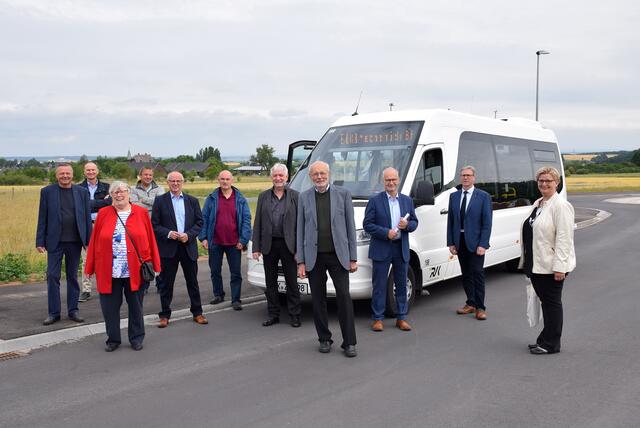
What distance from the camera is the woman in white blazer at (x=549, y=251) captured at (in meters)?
6.38

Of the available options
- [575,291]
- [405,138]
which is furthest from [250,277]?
[575,291]

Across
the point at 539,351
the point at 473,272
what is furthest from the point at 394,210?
the point at 539,351

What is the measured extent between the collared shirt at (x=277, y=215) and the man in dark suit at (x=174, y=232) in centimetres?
96

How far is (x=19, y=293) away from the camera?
9.74 meters

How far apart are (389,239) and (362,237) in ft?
1.57

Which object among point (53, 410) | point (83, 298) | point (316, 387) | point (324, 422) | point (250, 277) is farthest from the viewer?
point (83, 298)

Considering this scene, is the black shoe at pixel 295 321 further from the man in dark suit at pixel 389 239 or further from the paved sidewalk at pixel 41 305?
the paved sidewalk at pixel 41 305

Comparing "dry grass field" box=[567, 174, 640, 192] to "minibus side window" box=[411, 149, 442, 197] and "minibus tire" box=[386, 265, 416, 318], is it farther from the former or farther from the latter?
"minibus tire" box=[386, 265, 416, 318]

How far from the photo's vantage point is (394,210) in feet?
25.1

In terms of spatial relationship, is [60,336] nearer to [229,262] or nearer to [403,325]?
[229,262]

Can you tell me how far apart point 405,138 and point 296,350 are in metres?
3.64

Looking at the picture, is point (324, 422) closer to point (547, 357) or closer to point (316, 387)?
point (316, 387)

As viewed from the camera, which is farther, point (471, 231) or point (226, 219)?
point (226, 219)

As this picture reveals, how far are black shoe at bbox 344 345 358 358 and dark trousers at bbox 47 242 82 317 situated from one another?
3531 millimetres
